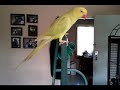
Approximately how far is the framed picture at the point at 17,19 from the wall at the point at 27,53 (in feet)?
0.08

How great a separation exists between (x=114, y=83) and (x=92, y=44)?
0.80 ft

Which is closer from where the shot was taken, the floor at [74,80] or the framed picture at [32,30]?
the floor at [74,80]

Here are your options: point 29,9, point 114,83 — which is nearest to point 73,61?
point 114,83

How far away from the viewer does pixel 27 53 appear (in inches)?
49.8

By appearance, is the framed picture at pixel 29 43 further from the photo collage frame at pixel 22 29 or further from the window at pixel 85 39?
the window at pixel 85 39

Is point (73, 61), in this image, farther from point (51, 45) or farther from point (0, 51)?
point (0, 51)

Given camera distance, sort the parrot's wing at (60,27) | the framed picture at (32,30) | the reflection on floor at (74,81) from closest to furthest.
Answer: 1. the parrot's wing at (60,27)
2. the reflection on floor at (74,81)
3. the framed picture at (32,30)

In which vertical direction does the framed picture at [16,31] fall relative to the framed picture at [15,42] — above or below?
above

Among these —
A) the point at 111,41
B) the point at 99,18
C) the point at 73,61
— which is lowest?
the point at 73,61

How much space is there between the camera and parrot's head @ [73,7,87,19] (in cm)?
108

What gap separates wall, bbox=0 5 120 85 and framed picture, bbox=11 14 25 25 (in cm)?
2

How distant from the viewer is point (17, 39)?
1.30 metres

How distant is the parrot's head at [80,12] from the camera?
3.53ft

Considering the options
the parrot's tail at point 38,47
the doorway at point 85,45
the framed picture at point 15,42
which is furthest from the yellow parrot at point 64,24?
the framed picture at point 15,42
